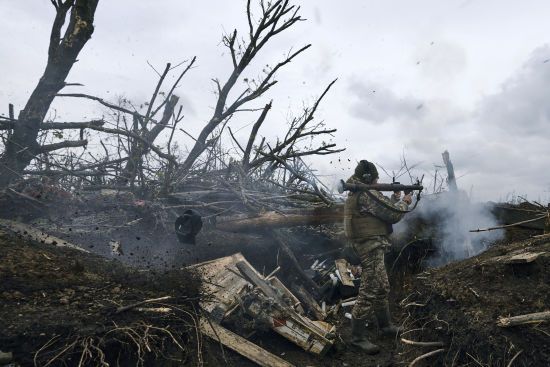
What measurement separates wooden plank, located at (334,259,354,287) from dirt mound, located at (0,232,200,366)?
3818 millimetres

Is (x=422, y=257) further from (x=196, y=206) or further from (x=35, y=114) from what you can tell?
(x=35, y=114)

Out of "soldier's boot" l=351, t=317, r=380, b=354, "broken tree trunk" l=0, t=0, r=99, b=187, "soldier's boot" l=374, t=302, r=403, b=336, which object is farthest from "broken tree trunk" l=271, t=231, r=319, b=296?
"broken tree trunk" l=0, t=0, r=99, b=187

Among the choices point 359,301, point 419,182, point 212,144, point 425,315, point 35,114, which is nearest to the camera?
point 425,315

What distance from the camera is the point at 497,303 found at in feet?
11.7

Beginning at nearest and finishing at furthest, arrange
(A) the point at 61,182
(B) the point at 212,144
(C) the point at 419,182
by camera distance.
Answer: (C) the point at 419,182, (A) the point at 61,182, (B) the point at 212,144

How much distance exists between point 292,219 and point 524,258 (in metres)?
4.54

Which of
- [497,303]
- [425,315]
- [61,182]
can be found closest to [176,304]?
[425,315]

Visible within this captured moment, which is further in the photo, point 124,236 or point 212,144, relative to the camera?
point 212,144

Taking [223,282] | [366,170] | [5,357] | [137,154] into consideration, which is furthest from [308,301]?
[5,357]

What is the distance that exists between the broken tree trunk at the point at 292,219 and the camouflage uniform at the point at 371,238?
5.76 feet

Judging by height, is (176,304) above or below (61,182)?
below

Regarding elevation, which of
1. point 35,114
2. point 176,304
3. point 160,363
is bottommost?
point 160,363

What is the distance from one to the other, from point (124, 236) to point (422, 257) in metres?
5.69

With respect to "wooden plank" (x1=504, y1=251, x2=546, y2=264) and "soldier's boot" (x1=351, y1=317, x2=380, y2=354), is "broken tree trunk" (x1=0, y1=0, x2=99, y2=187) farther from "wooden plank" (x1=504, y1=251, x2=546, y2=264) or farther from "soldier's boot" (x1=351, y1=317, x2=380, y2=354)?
"wooden plank" (x1=504, y1=251, x2=546, y2=264)
